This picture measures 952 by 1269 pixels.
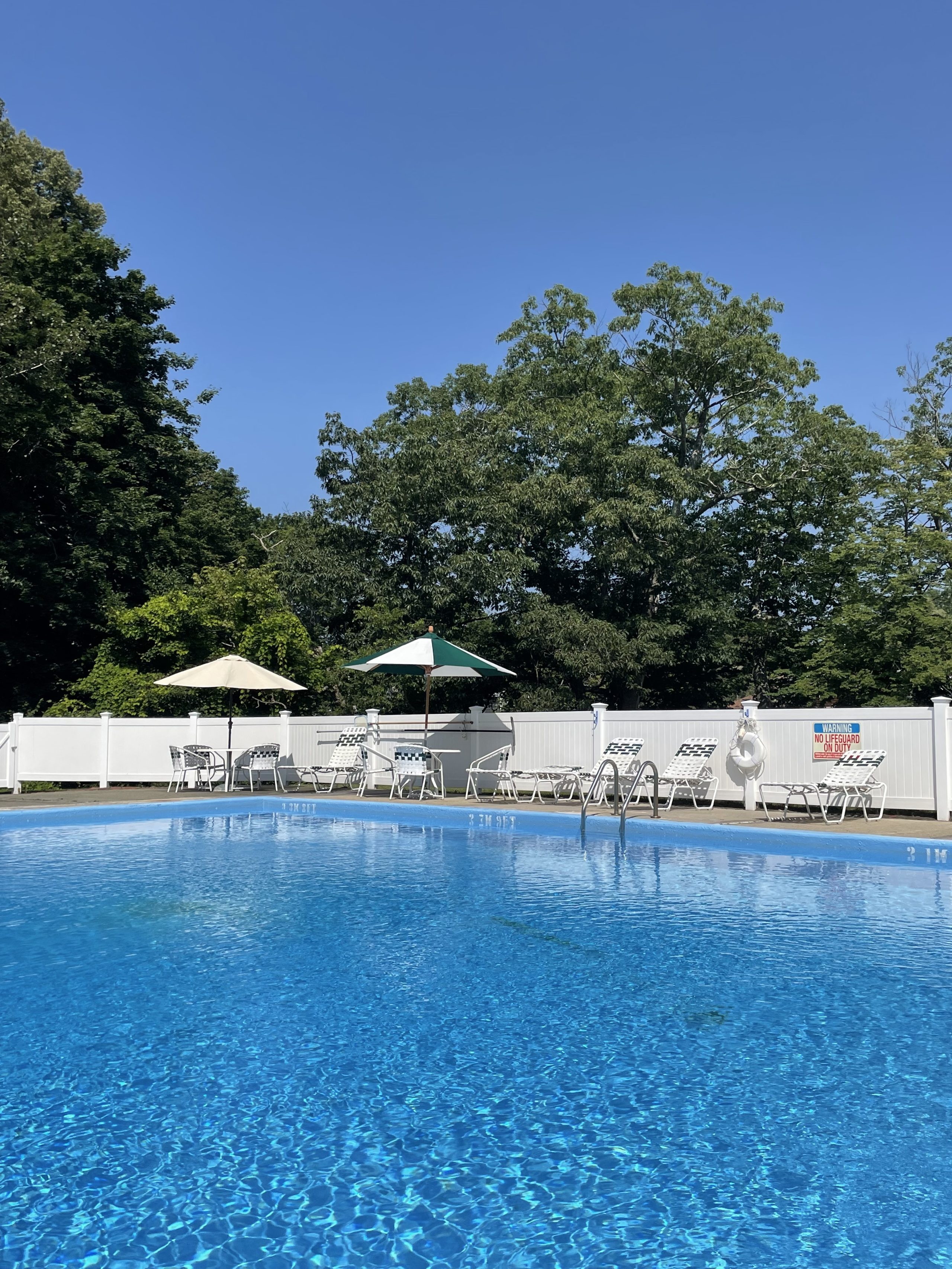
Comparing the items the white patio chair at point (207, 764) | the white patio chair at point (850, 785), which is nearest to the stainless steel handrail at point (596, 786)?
the white patio chair at point (850, 785)

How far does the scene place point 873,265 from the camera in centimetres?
2006

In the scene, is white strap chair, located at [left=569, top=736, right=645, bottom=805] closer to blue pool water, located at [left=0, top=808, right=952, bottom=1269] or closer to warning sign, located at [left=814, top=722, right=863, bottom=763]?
warning sign, located at [left=814, top=722, right=863, bottom=763]

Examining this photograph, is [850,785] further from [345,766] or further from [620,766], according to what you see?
[345,766]

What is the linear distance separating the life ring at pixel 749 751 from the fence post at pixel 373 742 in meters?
6.56

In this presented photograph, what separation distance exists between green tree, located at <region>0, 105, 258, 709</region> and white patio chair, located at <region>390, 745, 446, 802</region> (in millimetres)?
10614

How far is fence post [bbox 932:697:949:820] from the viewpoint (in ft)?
36.9

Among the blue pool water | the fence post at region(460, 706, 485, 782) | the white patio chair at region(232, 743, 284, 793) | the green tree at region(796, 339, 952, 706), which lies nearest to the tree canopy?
the green tree at region(796, 339, 952, 706)

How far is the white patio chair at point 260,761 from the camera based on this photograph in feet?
54.2

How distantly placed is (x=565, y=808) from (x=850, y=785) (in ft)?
12.5

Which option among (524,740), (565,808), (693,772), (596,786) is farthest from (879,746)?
(524,740)

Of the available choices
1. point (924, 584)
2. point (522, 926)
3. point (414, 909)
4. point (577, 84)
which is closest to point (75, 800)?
point (414, 909)

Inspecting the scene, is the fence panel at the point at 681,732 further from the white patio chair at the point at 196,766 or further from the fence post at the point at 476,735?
the white patio chair at the point at 196,766

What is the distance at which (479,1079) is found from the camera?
4141 millimetres

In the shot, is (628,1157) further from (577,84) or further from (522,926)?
(577,84)
